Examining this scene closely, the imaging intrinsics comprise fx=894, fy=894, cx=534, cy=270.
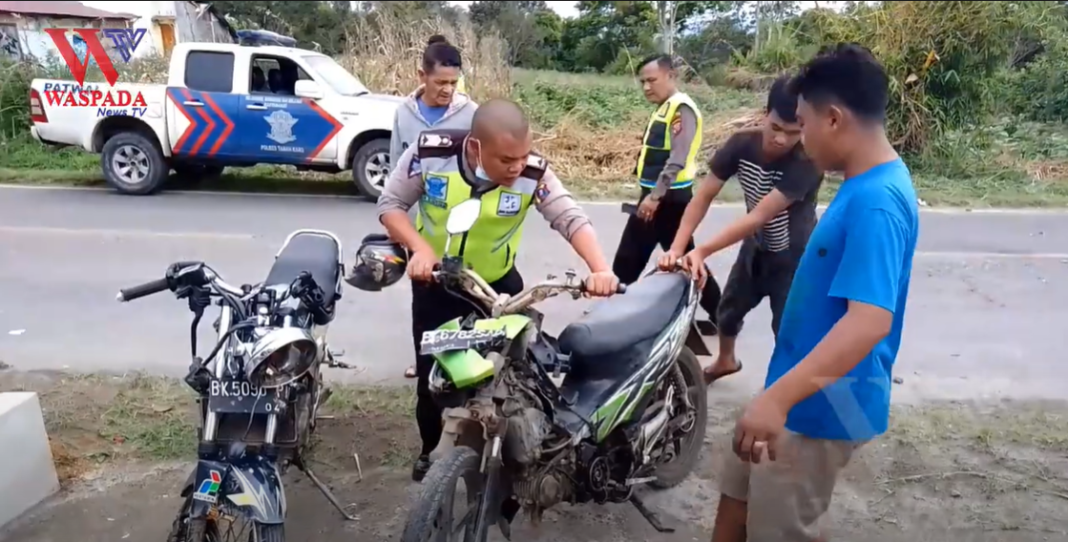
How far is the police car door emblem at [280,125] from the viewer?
10.2 metres

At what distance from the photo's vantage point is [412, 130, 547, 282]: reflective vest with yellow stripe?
3133 millimetres

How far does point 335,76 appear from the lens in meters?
10.6

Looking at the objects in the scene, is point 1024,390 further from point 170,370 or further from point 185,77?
point 185,77

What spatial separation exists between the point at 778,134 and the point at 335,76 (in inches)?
311

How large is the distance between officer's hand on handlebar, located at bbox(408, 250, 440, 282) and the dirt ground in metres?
0.95

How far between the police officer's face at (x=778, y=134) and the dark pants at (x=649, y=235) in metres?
1.58

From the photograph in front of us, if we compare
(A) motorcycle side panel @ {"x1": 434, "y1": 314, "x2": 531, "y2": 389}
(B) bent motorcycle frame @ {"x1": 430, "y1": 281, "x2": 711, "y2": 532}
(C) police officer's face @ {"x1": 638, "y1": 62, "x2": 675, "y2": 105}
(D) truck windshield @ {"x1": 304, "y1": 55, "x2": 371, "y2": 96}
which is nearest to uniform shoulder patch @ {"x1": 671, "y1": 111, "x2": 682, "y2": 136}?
(C) police officer's face @ {"x1": 638, "y1": 62, "x2": 675, "y2": 105}

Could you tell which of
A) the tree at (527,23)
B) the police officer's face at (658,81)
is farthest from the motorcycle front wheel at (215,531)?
the tree at (527,23)

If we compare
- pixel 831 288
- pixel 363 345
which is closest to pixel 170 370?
pixel 363 345

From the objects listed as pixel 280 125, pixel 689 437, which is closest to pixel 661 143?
pixel 689 437

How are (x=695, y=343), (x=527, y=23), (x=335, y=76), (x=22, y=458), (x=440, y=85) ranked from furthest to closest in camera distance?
(x=527, y=23)
(x=335, y=76)
(x=440, y=85)
(x=695, y=343)
(x=22, y=458)

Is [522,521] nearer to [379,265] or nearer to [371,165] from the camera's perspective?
[379,265]

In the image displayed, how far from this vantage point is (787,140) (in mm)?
3719

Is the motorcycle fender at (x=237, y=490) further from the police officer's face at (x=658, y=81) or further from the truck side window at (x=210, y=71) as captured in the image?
the truck side window at (x=210, y=71)
